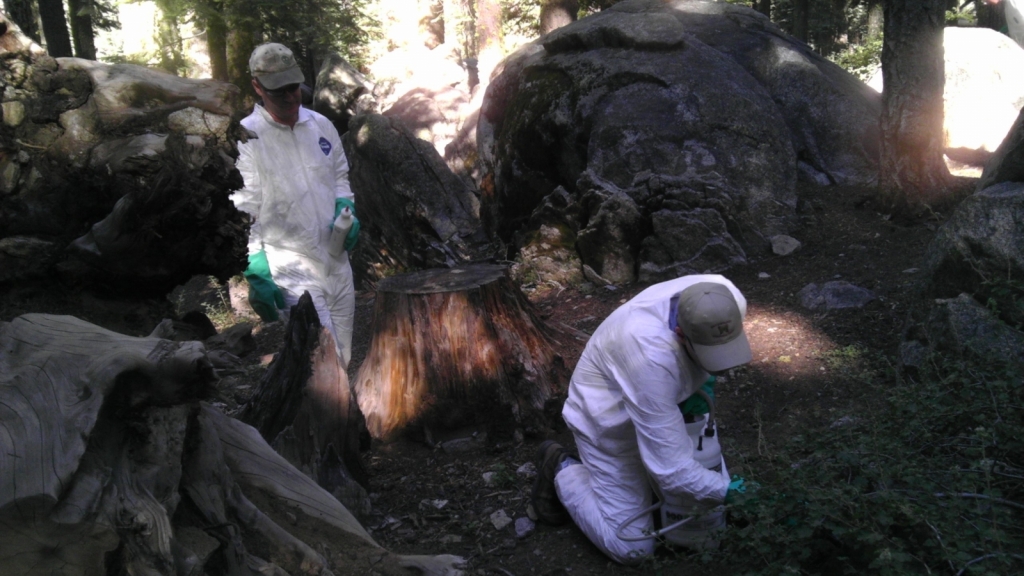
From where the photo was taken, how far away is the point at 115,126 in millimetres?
2918

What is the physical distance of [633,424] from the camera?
3311mm

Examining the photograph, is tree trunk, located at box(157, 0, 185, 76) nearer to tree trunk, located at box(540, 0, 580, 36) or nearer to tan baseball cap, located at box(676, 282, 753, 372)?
tree trunk, located at box(540, 0, 580, 36)

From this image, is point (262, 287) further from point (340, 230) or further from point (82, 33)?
point (82, 33)

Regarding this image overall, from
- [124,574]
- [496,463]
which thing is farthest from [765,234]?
[124,574]

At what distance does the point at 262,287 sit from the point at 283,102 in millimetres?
1141

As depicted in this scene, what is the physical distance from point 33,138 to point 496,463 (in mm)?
2738

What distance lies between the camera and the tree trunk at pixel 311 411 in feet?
12.6

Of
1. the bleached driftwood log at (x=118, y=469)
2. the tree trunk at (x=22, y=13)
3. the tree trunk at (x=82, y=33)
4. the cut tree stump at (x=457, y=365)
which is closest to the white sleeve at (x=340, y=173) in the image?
the cut tree stump at (x=457, y=365)

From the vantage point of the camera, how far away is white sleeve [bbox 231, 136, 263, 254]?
15.9ft

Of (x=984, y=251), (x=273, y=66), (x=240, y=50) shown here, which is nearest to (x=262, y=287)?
(x=273, y=66)

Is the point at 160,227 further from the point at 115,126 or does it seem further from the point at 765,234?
the point at 765,234

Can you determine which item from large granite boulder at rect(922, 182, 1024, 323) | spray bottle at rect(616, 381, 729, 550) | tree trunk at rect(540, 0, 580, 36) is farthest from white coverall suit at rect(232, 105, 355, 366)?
tree trunk at rect(540, 0, 580, 36)

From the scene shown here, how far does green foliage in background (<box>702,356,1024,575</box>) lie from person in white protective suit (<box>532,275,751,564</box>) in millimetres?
313

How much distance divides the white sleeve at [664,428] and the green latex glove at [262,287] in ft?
8.97
